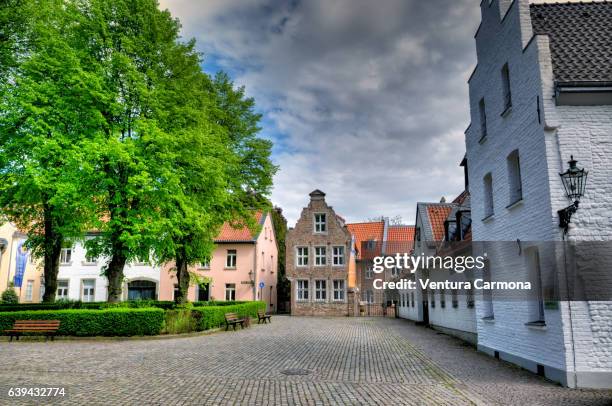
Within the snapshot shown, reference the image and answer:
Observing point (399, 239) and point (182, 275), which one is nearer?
point (182, 275)

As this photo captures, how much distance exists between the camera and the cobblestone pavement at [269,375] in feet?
26.7

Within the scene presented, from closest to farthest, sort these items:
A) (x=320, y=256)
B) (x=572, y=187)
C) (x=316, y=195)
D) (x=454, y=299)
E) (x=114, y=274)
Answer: (x=572, y=187)
(x=454, y=299)
(x=114, y=274)
(x=320, y=256)
(x=316, y=195)

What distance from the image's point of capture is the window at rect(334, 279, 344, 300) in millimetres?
39094

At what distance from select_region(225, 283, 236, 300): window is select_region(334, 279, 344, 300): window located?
9.26 metres

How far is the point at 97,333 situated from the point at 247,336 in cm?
622

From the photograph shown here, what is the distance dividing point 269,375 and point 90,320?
10.8 m

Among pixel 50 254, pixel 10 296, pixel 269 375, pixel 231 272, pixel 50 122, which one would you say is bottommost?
pixel 269 375

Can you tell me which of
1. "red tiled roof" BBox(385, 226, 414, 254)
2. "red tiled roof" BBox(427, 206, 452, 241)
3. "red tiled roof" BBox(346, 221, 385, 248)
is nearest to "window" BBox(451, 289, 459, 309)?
"red tiled roof" BBox(427, 206, 452, 241)

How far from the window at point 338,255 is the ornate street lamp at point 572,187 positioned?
3077 cm

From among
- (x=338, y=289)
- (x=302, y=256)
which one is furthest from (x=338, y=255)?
(x=302, y=256)

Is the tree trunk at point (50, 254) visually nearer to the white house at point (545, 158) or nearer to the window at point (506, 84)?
the white house at point (545, 158)

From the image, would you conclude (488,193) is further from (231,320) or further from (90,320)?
(90,320)

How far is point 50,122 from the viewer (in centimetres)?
1872

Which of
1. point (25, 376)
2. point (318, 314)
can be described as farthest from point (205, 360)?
point (318, 314)
